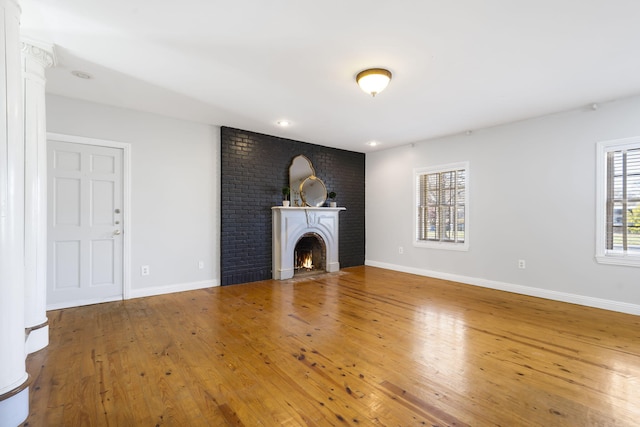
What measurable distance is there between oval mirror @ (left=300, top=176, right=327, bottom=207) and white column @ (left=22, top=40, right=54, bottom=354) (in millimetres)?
3719

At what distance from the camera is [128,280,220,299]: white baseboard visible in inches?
161

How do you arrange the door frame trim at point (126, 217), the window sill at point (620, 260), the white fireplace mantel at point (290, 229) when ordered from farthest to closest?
the white fireplace mantel at point (290, 229), the door frame trim at point (126, 217), the window sill at point (620, 260)

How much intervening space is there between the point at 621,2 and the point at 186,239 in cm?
498

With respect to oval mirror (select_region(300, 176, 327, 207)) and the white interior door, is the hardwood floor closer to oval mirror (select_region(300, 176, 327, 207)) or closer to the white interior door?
the white interior door

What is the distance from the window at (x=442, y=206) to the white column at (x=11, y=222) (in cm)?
527

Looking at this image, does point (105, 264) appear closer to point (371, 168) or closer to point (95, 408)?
point (95, 408)

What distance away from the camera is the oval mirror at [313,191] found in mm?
5743

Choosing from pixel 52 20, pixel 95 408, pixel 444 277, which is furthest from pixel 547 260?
pixel 52 20

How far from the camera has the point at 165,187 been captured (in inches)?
171

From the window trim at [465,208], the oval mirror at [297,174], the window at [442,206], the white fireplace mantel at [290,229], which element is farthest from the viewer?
the oval mirror at [297,174]

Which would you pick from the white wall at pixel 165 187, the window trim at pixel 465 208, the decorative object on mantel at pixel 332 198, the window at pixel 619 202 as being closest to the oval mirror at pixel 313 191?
the decorative object on mantel at pixel 332 198

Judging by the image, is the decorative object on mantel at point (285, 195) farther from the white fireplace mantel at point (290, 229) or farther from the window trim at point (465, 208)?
the window trim at point (465, 208)

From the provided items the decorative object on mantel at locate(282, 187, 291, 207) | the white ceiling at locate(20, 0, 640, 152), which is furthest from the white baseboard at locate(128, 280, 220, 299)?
the white ceiling at locate(20, 0, 640, 152)

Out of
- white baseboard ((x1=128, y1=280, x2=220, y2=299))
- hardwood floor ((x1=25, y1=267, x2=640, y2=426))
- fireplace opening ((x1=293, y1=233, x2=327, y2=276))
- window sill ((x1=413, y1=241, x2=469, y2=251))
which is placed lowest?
hardwood floor ((x1=25, y1=267, x2=640, y2=426))
